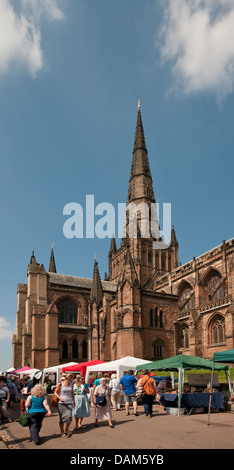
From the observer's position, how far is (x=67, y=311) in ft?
161

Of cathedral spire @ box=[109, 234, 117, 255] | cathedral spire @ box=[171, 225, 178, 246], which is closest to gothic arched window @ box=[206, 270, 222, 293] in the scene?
cathedral spire @ box=[171, 225, 178, 246]

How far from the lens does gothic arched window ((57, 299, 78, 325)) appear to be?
159 ft

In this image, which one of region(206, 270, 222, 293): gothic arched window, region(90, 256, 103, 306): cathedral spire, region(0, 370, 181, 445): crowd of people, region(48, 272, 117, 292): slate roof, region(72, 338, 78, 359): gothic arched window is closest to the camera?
region(0, 370, 181, 445): crowd of people

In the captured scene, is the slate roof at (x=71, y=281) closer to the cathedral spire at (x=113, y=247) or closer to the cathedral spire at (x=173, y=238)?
the cathedral spire at (x=113, y=247)

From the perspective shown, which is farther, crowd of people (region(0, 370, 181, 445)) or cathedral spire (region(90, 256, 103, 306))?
cathedral spire (region(90, 256, 103, 306))

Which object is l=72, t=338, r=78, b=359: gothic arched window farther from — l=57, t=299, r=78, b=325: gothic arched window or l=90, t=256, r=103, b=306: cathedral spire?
l=90, t=256, r=103, b=306: cathedral spire

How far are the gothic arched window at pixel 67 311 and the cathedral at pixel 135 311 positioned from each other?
62mm

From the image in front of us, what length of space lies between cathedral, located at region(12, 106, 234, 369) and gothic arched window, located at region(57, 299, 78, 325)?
6cm

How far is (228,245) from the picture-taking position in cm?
3847

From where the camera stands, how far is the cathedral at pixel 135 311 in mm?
31891

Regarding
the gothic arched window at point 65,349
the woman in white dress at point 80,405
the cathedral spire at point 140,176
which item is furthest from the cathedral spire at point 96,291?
the woman in white dress at point 80,405

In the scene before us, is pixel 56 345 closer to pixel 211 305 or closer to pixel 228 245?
pixel 211 305

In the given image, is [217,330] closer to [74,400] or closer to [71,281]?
[74,400]
